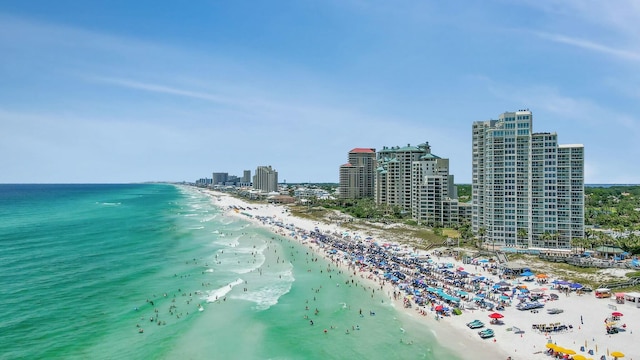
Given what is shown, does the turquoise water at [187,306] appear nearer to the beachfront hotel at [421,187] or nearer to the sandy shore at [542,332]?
the sandy shore at [542,332]

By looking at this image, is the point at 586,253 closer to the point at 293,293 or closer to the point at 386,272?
the point at 386,272

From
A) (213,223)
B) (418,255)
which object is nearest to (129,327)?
(418,255)

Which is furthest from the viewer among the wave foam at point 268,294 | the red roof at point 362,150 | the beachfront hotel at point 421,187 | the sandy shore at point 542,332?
the red roof at point 362,150

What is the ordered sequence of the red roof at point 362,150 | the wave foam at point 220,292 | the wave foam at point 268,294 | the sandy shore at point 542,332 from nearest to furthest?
1. the sandy shore at point 542,332
2. the wave foam at point 268,294
3. the wave foam at point 220,292
4. the red roof at point 362,150

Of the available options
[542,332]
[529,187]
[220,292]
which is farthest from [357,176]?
[542,332]

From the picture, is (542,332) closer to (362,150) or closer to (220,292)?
(220,292)

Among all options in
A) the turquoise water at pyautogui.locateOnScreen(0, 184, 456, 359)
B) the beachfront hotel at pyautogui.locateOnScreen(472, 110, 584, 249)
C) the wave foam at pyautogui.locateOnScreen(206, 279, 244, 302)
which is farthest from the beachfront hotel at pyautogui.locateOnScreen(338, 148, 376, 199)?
the wave foam at pyautogui.locateOnScreen(206, 279, 244, 302)

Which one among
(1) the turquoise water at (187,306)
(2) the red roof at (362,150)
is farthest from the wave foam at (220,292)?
(2) the red roof at (362,150)

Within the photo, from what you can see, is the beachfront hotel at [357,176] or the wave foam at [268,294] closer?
the wave foam at [268,294]

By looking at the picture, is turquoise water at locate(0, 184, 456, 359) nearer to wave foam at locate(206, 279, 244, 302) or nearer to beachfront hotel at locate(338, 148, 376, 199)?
wave foam at locate(206, 279, 244, 302)
